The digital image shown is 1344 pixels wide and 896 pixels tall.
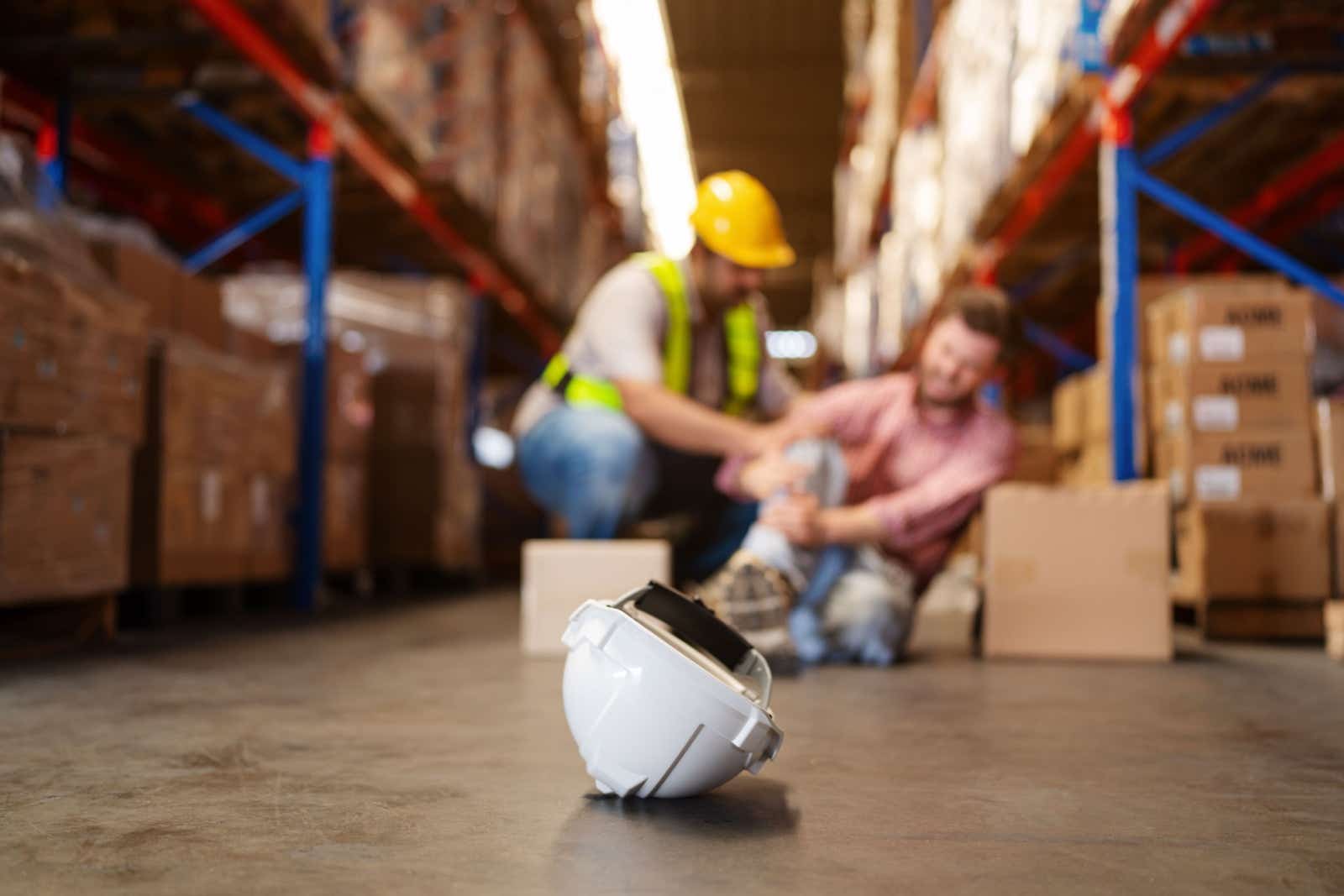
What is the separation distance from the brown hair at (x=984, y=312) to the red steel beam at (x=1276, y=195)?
2.41 metres

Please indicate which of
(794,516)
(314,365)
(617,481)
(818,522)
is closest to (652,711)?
(794,516)

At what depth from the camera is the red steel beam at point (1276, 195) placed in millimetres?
4883

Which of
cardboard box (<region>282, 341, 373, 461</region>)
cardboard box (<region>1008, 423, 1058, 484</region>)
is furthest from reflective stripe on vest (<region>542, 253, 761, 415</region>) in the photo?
cardboard box (<region>1008, 423, 1058, 484</region>)

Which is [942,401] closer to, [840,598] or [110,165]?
[840,598]

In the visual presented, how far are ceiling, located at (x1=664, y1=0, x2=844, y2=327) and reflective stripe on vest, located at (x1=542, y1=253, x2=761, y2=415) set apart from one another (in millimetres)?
8541

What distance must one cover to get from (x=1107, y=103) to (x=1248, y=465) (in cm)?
133

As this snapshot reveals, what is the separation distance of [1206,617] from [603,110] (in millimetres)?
7833

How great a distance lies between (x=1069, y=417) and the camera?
18.3 feet

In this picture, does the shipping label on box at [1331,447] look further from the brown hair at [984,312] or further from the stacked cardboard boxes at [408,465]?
the stacked cardboard boxes at [408,465]

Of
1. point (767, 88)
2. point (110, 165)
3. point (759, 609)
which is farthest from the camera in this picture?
point (767, 88)

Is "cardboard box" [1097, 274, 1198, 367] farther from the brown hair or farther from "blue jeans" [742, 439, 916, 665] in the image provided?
"blue jeans" [742, 439, 916, 665]

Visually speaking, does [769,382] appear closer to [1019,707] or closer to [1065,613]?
[1065,613]

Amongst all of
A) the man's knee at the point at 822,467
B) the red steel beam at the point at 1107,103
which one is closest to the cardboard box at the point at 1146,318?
the red steel beam at the point at 1107,103

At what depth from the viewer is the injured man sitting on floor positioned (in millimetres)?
3084
